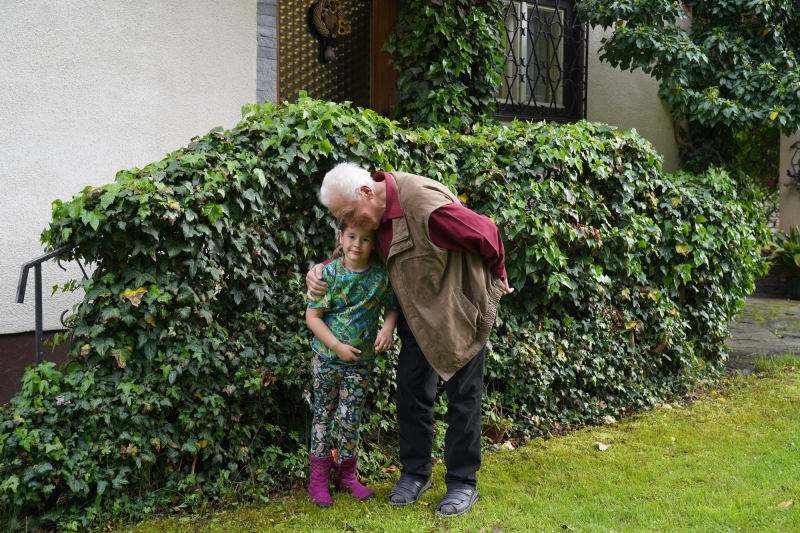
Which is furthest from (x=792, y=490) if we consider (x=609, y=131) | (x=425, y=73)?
(x=425, y=73)

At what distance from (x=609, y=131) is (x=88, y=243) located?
159 inches

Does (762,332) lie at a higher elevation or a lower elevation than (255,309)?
lower

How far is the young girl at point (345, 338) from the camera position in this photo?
376cm

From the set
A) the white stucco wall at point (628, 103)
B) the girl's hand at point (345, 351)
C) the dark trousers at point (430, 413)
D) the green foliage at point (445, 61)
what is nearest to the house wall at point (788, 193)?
the white stucco wall at point (628, 103)

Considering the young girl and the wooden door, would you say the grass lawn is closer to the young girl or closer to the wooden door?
the young girl

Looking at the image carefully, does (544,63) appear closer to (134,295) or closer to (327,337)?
(327,337)

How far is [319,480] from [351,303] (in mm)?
935

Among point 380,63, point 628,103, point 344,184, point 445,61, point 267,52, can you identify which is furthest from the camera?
point 628,103

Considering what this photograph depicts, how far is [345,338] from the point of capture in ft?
12.5

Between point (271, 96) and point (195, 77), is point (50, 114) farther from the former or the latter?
point (271, 96)

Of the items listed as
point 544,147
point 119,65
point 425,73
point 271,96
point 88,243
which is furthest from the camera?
point 425,73

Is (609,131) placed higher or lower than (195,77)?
lower

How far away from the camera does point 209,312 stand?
13.1ft

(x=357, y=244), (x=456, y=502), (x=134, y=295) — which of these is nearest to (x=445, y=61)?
(x=357, y=244)
